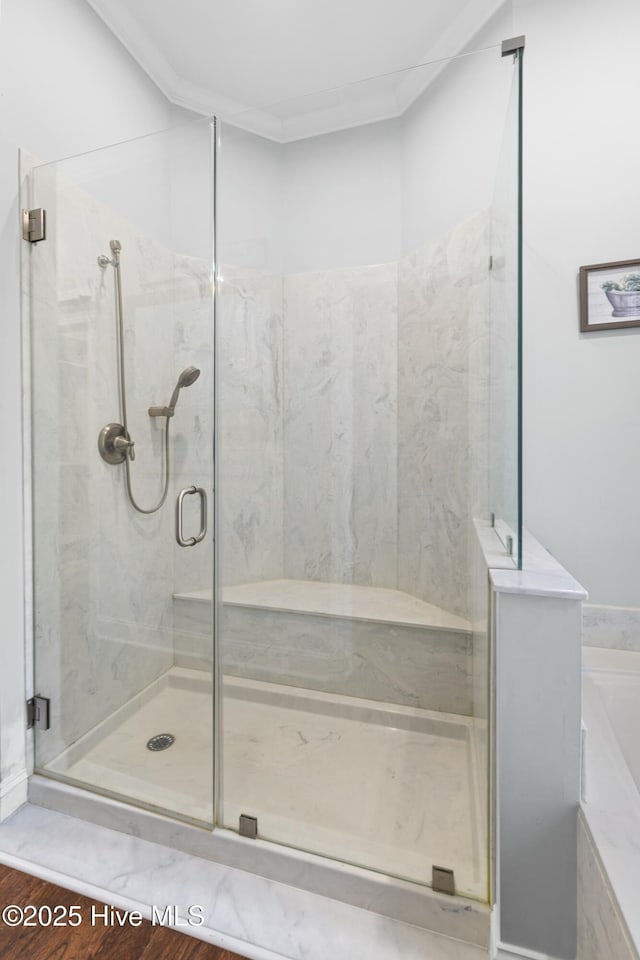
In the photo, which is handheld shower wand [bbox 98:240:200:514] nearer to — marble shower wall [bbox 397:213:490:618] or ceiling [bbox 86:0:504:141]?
→ ceiling [bbox 86:0:504:141]

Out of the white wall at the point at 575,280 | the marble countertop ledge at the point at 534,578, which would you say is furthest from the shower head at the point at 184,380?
the white wall at the point at 575,280

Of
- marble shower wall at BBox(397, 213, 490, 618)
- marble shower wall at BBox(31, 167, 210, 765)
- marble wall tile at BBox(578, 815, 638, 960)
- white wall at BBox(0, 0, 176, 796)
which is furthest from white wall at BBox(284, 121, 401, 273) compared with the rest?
Answer: marble wall tile at BBox(578, 815, 638, 960)

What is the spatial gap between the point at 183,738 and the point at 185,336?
1246mm

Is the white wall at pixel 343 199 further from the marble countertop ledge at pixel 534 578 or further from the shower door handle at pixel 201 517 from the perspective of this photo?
the marble countertop ledge at pixel 534 578

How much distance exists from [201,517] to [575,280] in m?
1.49

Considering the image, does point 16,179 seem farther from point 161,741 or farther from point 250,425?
point 161,741

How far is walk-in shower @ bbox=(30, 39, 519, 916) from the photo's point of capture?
136 cm

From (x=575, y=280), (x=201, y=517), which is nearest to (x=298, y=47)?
(x=575, y=280)

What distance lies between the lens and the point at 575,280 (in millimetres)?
1567

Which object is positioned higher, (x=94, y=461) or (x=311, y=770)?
(x=94, y=461)

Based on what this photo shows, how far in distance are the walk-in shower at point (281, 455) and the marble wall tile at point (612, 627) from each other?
418 millimetres

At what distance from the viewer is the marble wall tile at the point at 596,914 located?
64 cm

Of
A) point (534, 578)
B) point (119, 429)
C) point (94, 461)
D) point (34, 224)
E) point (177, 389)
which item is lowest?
point (534, 578)

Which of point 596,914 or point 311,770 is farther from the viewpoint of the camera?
point 311,770
